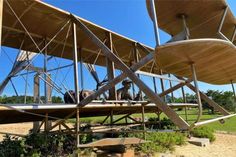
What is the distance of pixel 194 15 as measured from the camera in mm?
5336

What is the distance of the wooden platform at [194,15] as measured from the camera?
16.5 ft

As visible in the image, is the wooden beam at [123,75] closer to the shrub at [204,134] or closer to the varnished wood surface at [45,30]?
the varnished wood surface at [45,30]

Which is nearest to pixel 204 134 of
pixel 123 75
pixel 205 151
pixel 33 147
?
pixel 205 151

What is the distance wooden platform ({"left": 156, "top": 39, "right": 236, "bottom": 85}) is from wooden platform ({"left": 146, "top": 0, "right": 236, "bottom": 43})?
2.96 ft

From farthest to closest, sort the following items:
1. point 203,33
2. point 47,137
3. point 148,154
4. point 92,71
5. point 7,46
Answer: point 92,71
point 148,154
point 7,46
point 47,137
point 203,33

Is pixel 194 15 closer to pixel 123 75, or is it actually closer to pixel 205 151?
pixel 123 75

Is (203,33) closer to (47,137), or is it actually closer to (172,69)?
(172,69)

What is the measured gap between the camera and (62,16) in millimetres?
8352

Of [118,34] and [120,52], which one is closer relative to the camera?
[118,34]

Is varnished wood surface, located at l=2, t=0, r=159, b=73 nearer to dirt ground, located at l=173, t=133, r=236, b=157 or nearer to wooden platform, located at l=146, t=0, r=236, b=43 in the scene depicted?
wooden platform, located at l=146, t=0, r=236, b=43

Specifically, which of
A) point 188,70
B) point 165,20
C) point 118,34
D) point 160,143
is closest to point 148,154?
point 160,143

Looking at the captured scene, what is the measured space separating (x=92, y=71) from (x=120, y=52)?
184 centimetres

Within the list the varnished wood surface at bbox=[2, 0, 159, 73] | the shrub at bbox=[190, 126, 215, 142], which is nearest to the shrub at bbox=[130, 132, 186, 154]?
the shrub at bbox=[190, 126, 215, 142]

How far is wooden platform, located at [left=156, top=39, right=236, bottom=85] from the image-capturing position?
167 inches
